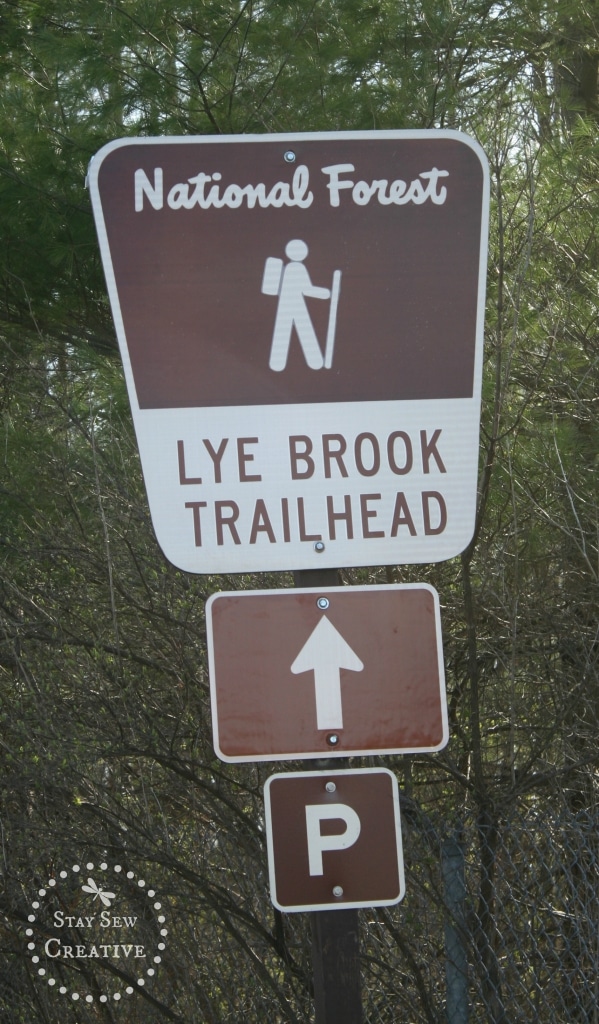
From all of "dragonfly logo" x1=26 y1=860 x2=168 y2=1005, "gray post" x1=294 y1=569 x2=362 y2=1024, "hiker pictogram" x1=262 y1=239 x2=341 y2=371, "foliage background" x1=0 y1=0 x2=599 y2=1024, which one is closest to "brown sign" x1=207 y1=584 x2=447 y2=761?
"gray post" x1=294 y1=569 x2=362 y2=1024

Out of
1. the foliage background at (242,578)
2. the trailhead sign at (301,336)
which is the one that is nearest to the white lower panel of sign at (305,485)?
the trailhead sign at (301,336)

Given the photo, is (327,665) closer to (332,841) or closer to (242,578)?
(332,841)

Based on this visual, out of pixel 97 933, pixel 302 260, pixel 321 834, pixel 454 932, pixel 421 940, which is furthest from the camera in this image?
pixel 97 933

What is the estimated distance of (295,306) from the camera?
1.75 m

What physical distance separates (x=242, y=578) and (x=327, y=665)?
257cm

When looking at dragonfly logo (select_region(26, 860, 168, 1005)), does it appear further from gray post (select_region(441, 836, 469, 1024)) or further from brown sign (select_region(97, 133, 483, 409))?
brown sign (select_region(97, 133, 483, 409))

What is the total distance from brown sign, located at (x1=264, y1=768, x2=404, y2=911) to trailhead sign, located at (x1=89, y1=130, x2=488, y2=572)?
14.3 inches

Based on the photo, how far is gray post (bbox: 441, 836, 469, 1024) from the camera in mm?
2668

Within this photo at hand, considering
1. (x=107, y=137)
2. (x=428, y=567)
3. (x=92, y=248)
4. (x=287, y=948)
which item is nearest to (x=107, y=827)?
(x=287, y=948)

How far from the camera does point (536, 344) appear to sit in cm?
429

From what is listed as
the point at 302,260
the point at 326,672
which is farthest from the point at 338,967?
the point at 302,260

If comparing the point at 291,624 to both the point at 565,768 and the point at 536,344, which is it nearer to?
the point at 565,768

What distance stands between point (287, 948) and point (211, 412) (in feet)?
9.02

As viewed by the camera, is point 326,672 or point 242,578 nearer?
point 326,672
